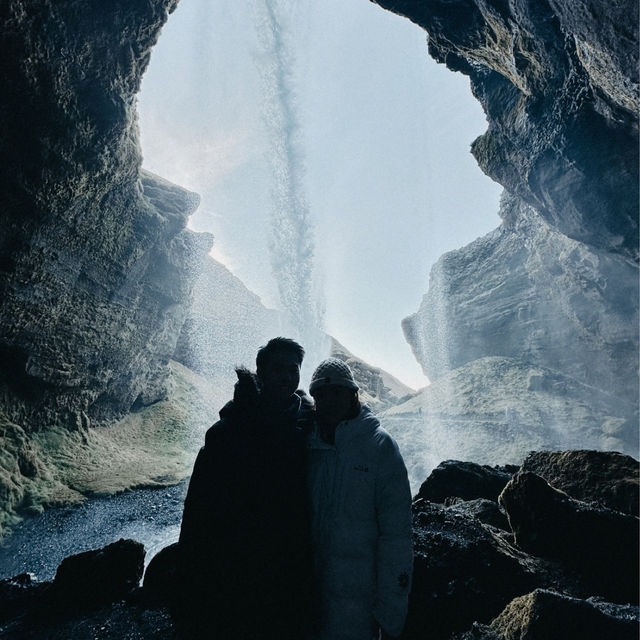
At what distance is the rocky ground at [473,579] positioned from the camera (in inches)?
120

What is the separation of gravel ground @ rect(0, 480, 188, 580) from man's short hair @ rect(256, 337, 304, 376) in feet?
29.9

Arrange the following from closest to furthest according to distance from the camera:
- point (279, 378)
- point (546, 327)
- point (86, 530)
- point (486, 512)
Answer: point (279, 378) → point (486, 512) → point (86, 530) → point (546, 327)

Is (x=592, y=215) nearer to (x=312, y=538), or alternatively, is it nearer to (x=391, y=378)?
(x=312, y=538)

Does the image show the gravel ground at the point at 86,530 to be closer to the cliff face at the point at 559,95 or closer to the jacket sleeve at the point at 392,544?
the jacket sleeve at the point at 392,544

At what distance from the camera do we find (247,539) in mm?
1928

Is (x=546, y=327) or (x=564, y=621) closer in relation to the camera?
(x=564, y=621)

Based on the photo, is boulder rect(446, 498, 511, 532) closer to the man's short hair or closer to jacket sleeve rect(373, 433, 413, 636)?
jacket sleeve rect(373, 433, 413, 636)

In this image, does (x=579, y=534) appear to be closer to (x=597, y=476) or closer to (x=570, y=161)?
(x=597, y=476)

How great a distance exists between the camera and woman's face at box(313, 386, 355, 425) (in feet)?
7.14

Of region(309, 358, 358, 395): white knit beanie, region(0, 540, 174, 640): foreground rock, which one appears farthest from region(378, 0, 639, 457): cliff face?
region(0, 540, 174, 640): foreground rock

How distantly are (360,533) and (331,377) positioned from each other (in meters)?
0.95

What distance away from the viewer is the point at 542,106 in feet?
36.6

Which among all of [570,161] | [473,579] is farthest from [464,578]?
[570,161]

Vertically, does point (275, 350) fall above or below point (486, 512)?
above
